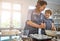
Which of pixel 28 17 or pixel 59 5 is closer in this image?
pixel 28 17

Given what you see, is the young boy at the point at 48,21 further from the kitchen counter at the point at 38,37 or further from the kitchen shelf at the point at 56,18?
the kitchen counter at the point at 38,37

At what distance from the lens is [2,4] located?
5.32 ft

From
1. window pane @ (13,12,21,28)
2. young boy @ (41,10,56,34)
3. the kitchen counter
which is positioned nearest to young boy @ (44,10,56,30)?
young boy @ (41,10,56,34)

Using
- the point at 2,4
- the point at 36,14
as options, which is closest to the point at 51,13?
the point at 36,14

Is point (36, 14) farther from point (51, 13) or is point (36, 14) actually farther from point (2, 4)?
point (2, 4)

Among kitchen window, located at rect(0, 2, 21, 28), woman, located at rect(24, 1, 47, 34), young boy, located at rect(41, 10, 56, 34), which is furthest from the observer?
young boy, located at rect(41, 10, 56, 34)

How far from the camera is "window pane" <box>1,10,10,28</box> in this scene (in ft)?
5.33

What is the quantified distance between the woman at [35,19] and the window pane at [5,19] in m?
0.33

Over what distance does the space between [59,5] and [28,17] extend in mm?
668

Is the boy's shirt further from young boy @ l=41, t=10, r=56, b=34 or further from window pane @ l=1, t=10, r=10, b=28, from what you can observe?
window pane @ l=1, t=10, r=10, b=28

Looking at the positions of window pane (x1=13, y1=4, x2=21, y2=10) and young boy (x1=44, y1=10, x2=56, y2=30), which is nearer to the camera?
window pane (x1=13, y1=4, x2=21, y2=10)

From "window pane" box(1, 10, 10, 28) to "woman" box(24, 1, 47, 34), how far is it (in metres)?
0.33

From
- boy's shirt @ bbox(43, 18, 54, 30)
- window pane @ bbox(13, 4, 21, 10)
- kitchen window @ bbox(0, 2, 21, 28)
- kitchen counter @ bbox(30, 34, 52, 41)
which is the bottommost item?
kitchen counter @ bbox(30, 34, 52, 41)

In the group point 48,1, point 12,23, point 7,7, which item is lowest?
point 12,23
